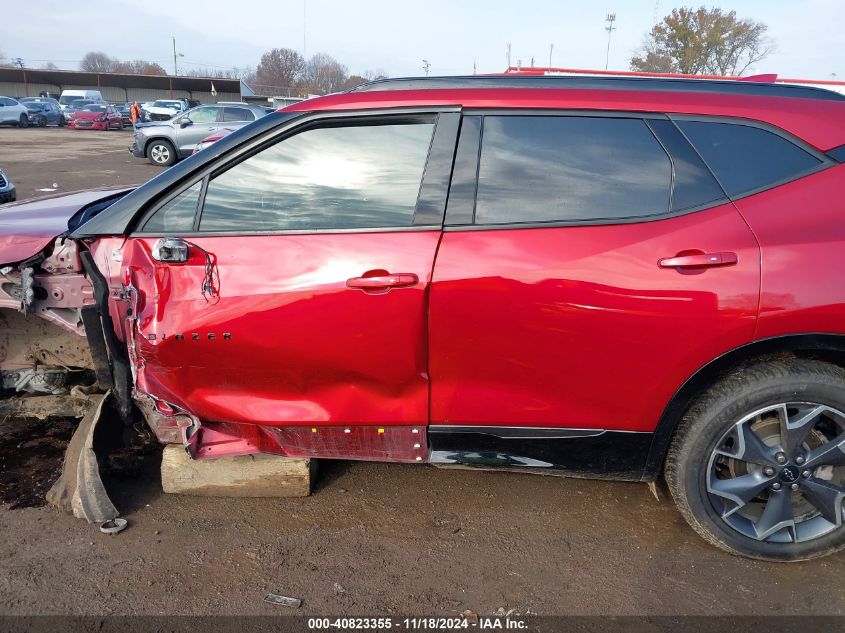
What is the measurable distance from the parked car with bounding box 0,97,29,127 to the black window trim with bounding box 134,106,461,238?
1447 inches

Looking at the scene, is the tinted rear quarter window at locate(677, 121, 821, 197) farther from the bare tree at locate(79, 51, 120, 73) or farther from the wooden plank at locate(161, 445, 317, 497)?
the bare tree at locate(79, 51, 120, 73)

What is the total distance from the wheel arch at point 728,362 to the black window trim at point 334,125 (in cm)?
117

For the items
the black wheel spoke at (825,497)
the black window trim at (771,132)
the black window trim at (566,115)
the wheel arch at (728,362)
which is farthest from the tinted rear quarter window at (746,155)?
the black wheel spoke at (825,497)

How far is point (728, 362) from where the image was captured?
2.37 metres

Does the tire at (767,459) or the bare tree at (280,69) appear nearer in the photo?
the tire at (767,459)

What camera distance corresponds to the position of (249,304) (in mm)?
2461

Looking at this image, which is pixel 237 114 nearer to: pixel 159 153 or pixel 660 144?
pixel 159 153

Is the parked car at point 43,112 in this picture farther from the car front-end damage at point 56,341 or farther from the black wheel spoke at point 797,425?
the black wheel spoke at point 797,425

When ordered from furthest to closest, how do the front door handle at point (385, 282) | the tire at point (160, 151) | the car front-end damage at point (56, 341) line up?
the tire at point (160, 151)
the car front-end damage at point (56, 341)
the front door handle at point (385, 282)

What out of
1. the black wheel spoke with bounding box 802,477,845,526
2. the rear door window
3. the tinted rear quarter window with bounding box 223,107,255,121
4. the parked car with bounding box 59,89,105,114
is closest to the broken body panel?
the black wheel spoke with bounding box 802,477,845,526

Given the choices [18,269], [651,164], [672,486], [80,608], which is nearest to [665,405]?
[672,486]

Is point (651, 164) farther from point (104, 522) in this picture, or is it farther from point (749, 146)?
point (104, 522)

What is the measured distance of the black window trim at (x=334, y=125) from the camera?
8.04ft

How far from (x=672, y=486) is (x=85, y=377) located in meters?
3.20
